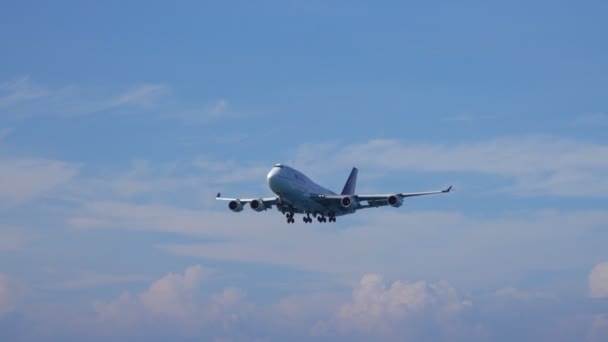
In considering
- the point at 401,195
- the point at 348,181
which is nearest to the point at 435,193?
the point at 401,195

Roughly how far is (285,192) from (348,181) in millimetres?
34508

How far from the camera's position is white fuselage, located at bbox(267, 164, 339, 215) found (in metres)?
133

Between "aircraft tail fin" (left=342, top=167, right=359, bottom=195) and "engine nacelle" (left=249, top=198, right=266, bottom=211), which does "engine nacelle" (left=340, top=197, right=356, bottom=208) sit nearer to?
"engine nacelle" (left=249, top=198, right=266, bottom=211)

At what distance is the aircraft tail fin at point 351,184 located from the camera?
16588cm

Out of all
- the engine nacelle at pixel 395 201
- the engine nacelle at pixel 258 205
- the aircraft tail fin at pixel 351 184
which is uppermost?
the aircraft tail fin at pixel 351 184

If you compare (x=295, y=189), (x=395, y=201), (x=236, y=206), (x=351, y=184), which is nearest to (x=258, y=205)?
(x=236, y=206)

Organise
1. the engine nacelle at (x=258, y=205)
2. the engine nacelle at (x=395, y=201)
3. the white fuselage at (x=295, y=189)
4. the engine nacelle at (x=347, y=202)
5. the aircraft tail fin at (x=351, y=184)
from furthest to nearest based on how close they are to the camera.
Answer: the aircraft tail fin at (x=351, y=184), the engine nacelle at (x=258, y=205), the engine nacelle at (x=347, y=202), the engine nacelle at (x=395, y=201), the white fuselage at (x=295, y=189)

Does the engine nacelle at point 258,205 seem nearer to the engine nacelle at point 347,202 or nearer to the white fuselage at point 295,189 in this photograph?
the white fuselage at point 295,189

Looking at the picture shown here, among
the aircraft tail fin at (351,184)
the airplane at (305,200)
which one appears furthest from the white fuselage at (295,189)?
the aircraft tail fin at (351,184)

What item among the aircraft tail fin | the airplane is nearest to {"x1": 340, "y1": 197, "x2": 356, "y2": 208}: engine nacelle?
the airplane

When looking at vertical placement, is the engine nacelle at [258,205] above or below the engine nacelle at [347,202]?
above

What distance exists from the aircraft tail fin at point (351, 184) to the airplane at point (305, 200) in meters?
20.3

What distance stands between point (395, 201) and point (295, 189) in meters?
14.7

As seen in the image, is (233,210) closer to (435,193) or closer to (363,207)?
(363,207)
